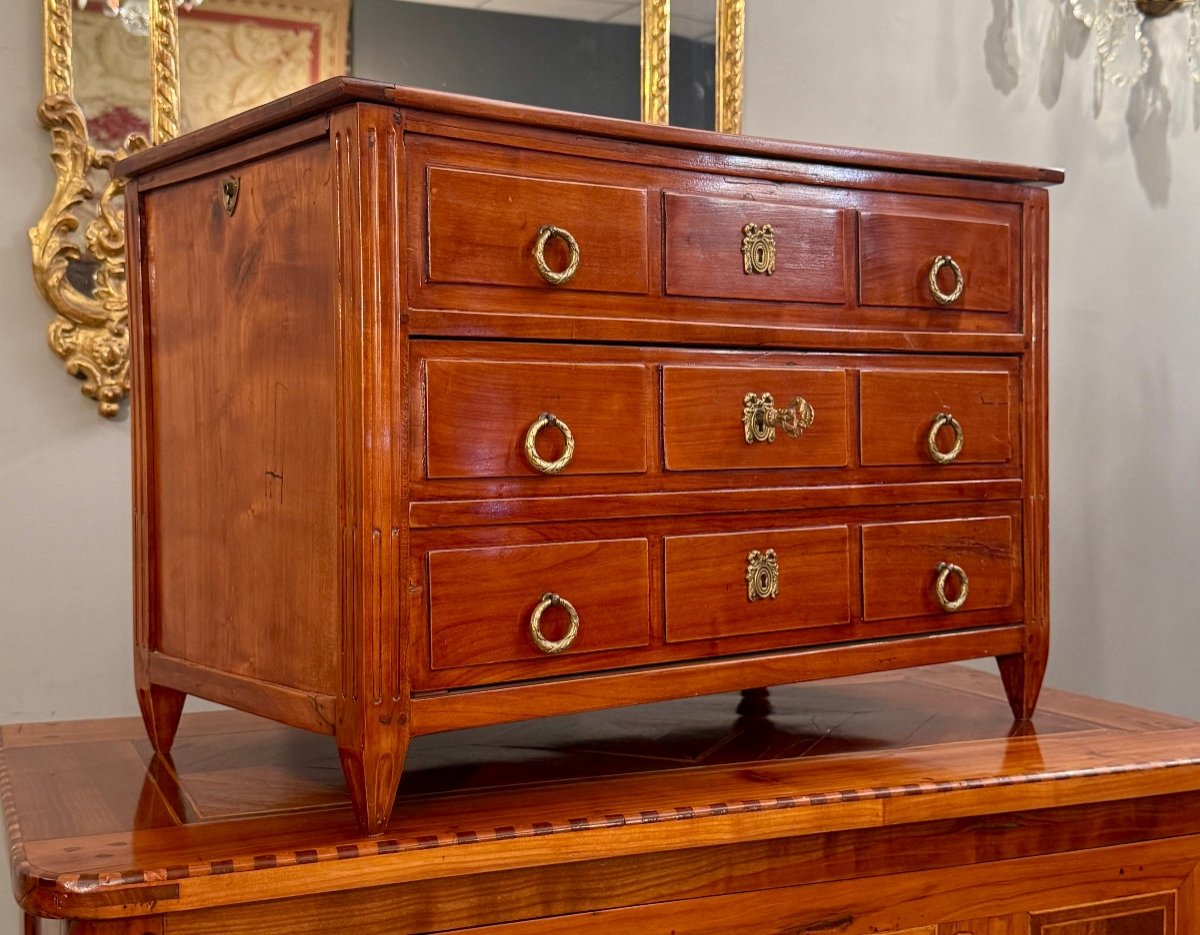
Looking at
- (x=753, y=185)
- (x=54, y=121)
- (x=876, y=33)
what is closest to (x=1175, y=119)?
(x=876, y=33)

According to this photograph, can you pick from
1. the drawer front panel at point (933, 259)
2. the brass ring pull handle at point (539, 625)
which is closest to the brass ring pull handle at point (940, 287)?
the drawer front panel at point (933, 259)

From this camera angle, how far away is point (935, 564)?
1.78 m

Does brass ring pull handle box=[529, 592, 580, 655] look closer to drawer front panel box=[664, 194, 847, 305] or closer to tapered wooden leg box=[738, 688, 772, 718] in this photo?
drawer front panel box=[664, 194, 847, 305]

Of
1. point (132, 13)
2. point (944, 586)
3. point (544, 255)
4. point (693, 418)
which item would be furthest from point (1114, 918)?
point (132, 13)

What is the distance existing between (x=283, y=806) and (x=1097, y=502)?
2.06 metres

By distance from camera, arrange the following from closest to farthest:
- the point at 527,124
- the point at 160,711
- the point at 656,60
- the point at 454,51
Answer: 1. the point at 527,124
2. the point at 160,711
3. the point at 454,51
4. the point at 656,60

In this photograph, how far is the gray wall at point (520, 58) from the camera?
2188 millimetres

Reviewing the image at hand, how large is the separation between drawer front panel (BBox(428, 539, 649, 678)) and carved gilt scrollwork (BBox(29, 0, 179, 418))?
0.90 meters

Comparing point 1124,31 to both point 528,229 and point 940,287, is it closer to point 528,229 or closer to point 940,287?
point 940,287

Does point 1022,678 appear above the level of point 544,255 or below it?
below

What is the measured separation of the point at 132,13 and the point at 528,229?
0.96 m

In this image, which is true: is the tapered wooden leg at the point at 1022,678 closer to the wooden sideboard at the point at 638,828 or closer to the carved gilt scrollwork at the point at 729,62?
the wooden sideboard at the point at 638,828

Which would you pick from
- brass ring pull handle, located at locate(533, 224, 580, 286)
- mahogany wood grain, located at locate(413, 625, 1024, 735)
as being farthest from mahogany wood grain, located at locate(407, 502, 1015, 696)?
brass ring pull handle, located at locate(533, 224, 580, 286)

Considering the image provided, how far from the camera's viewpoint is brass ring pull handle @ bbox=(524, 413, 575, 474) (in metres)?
1.45
